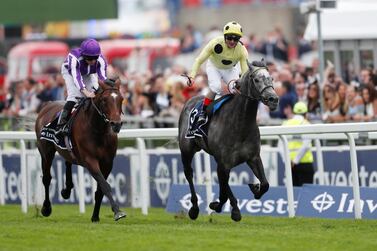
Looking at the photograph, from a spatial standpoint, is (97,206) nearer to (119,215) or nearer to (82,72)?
(119,215)

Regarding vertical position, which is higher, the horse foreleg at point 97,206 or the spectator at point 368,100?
the spectator at point 368,100

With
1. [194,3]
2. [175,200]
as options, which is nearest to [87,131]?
[175,200]

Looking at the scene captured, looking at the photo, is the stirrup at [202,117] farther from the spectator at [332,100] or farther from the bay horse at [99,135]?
the spectator at [332,100]

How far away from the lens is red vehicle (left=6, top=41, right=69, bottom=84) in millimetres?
37438

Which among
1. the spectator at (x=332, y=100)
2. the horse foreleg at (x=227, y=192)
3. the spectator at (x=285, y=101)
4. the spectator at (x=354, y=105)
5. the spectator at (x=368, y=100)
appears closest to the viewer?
the horse foreleg at (x=227, y=192)

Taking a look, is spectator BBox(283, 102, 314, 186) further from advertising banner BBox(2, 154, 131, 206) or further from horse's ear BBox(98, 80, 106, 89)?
horse's ear BBox(98, 80, 106, 89)

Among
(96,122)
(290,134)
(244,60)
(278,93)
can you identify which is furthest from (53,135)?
(278,93)

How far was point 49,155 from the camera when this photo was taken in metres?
14.9

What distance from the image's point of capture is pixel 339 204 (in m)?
14.2

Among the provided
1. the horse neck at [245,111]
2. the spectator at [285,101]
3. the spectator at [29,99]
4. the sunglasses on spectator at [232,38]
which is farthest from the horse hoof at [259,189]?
the spectator at [29,99]

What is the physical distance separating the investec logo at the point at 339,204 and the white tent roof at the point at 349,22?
6.57 m

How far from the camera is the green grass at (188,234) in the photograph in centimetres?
1069

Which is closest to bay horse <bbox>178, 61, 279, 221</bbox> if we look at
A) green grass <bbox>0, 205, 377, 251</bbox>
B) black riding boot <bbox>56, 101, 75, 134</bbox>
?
green grass <bbox>0, 205, 377, 251</bbox>

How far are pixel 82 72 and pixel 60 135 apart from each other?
764mm
